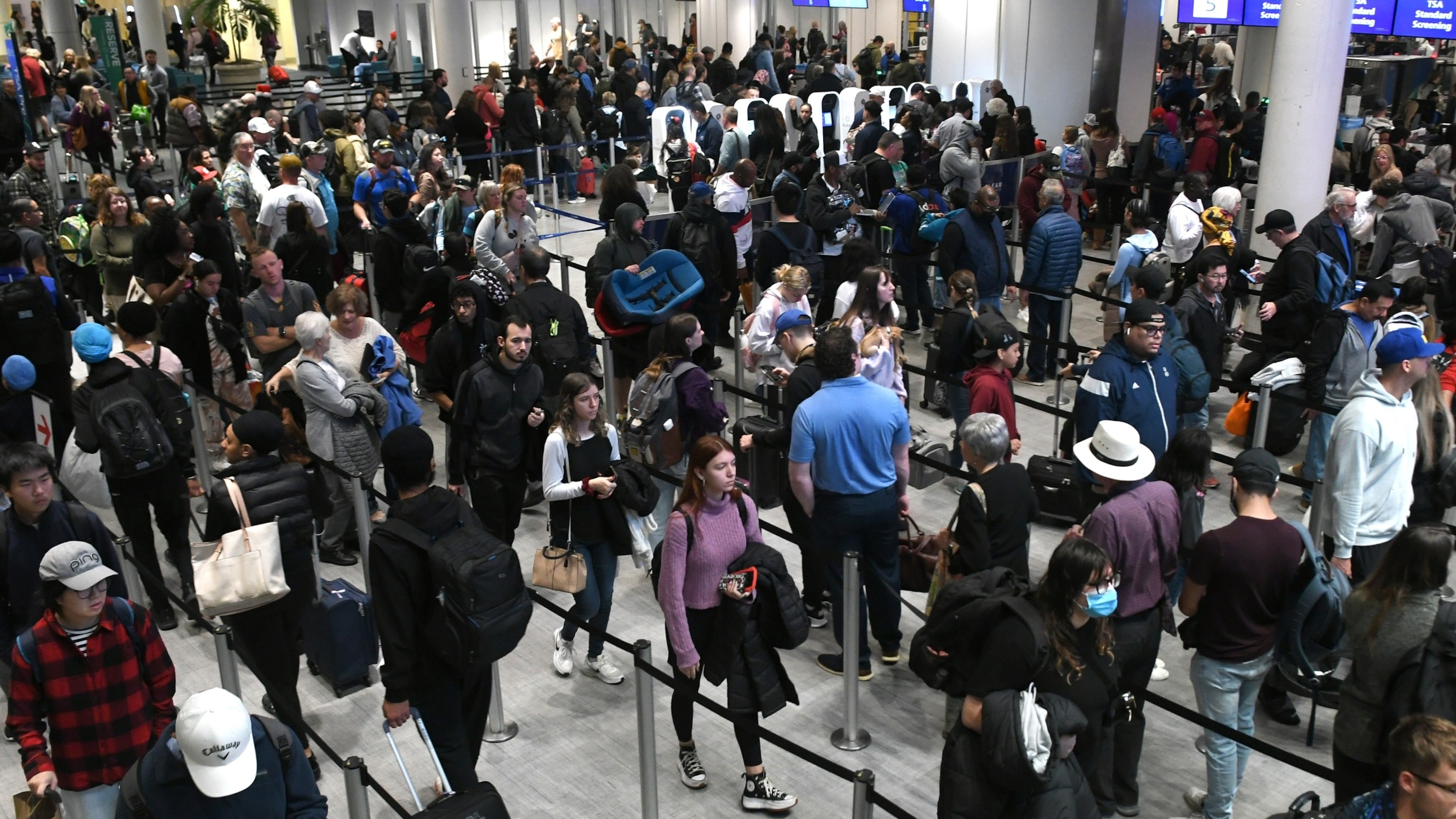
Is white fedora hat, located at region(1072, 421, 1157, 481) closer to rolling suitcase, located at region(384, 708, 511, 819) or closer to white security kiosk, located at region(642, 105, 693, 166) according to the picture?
rolling suitcase, located at region(384, 708, 511, 819)

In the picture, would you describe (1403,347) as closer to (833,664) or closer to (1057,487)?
(1057,487)

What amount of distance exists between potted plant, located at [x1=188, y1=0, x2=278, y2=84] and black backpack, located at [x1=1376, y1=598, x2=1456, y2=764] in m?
29.4

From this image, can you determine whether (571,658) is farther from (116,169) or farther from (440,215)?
(116,169)

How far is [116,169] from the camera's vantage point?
62.9 feet

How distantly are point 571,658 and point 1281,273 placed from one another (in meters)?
5.60

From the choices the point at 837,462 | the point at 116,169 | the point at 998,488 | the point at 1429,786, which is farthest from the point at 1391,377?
the point at 116,169

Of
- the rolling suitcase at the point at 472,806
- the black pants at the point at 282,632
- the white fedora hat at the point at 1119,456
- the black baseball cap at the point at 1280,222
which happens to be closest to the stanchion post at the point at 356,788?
the rolling suitcase at the point at 472,806

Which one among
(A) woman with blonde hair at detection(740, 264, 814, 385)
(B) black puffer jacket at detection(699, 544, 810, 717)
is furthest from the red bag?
(B) black puffer jacket at detection(699, 544, 810, 717)

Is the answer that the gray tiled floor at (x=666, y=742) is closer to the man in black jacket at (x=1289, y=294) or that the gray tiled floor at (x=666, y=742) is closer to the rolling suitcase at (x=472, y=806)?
the rolling suitcase at (x=472, y=806)

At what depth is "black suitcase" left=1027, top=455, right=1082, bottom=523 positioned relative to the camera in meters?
7.83

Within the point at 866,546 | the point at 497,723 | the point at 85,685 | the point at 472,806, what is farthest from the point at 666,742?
the point at 85,685

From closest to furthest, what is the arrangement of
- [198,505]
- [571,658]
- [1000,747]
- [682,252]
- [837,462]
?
[1000,747], [837,462], [571,658], [198,505], [682,252]

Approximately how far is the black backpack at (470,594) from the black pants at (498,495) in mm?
2131

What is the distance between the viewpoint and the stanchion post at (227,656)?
4984 mm
